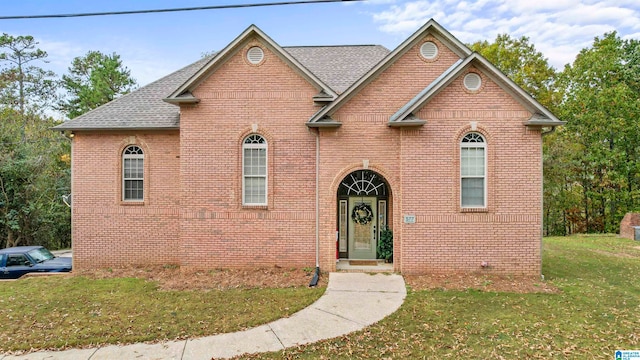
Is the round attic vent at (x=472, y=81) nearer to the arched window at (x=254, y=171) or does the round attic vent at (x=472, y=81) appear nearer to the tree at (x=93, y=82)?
the arched window at (x=254, y=171)

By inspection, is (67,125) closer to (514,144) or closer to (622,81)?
(514,144)

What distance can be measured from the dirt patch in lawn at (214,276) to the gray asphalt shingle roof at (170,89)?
486cm

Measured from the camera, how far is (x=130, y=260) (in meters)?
11.8

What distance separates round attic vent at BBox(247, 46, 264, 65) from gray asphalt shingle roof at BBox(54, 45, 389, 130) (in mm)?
1574

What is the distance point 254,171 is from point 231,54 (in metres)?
3.88

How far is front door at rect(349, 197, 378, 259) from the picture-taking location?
11.8m

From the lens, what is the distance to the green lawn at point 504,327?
5.82 meters

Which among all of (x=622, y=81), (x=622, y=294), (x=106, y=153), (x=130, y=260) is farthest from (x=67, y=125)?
(x=622, y=81)

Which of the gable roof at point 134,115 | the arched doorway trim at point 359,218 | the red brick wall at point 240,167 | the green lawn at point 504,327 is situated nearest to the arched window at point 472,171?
the arched doorway trim at point 359,218

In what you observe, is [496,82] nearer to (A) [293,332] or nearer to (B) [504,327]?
(B) [504,327]

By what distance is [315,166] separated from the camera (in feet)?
35.4

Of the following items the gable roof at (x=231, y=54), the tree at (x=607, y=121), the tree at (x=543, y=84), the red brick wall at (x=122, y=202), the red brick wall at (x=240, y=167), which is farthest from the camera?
the tree at (x=543, y=84)

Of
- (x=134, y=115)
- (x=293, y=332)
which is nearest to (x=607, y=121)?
(x=293, y=332)

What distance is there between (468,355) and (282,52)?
9.44 metres
